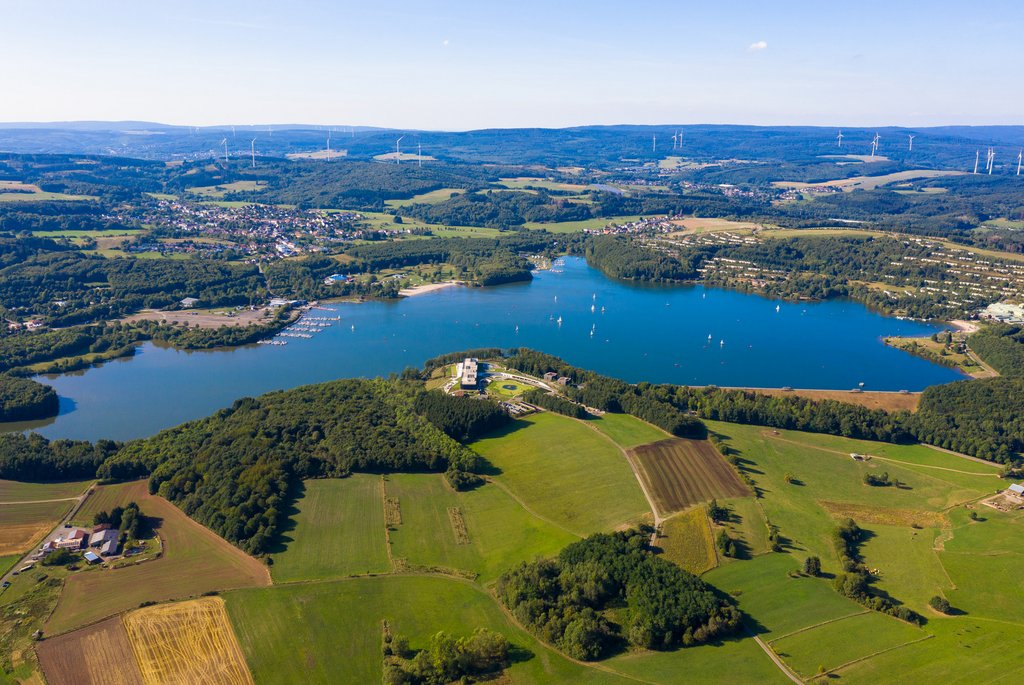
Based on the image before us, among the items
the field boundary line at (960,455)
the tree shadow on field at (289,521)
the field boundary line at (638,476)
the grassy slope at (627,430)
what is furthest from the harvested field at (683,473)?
the tree shadow on field at (289,521)

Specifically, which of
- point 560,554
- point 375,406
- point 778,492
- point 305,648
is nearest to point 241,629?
point 305,648

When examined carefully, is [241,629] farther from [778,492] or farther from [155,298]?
[155,298]

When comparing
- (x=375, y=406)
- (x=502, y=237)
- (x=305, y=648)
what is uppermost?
(x=502, y=237)

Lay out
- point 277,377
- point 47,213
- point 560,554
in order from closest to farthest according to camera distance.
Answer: point 560,554 < point 277,377 < point 47,213

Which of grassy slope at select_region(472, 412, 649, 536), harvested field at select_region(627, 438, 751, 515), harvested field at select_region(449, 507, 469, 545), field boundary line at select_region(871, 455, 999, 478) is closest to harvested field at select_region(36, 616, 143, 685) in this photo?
harvested field at select_region(449, 507, 469, 545)

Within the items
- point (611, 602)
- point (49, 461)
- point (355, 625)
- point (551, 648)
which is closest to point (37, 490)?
point (49, 461)

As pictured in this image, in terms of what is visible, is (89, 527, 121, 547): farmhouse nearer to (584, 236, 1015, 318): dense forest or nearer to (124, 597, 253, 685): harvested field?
(124, 597, 253, 685): harvested field

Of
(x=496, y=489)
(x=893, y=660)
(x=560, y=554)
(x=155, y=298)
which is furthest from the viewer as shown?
(x=155, y=298)
